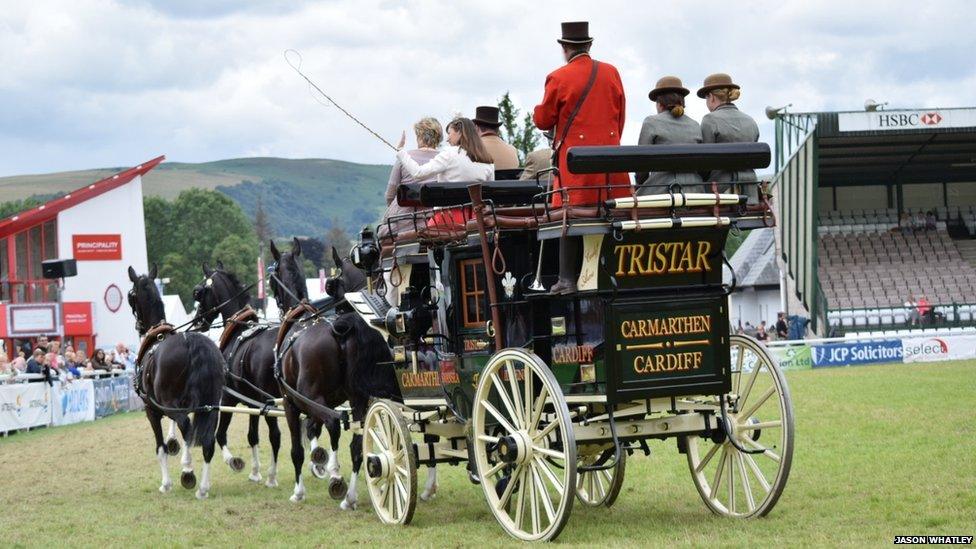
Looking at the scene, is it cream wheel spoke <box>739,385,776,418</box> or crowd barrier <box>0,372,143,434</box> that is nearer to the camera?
cream wheel spoke <box>739,385,776,418</box>

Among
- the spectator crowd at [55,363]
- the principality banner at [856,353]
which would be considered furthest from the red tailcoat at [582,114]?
the principality banner at [856,353]

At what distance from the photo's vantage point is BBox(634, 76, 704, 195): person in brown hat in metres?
8.20

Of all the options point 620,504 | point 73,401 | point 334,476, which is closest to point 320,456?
point 334,476

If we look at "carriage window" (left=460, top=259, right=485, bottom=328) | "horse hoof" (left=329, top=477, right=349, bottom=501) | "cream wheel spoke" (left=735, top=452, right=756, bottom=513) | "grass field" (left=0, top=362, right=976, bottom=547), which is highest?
"carriage window" (left=460, top=259, right=485, bottom=328)

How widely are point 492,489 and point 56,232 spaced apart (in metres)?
47.6

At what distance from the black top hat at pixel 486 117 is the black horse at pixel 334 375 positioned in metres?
1.93

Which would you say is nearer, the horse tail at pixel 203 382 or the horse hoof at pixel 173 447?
the horse tail at pixel 203 382

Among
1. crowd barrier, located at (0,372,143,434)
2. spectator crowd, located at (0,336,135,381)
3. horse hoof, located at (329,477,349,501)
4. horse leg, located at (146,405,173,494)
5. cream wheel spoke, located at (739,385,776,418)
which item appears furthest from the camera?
spectator crowd, located at (0,336,135,381)

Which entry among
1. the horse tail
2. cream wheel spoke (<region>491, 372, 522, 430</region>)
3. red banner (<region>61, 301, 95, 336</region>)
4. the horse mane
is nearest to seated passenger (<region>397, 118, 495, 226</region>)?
the horse mane

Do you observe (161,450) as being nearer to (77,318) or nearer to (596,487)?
(596,487)

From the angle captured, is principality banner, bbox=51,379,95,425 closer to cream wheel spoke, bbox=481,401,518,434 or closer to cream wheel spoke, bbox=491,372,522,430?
cream wheel spoke, bbox=481,401,518,434

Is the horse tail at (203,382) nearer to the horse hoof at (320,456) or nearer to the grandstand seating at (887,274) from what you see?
the horse hoof at (320,456)

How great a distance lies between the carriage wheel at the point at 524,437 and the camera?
7383 mm

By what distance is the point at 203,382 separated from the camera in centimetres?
1249
